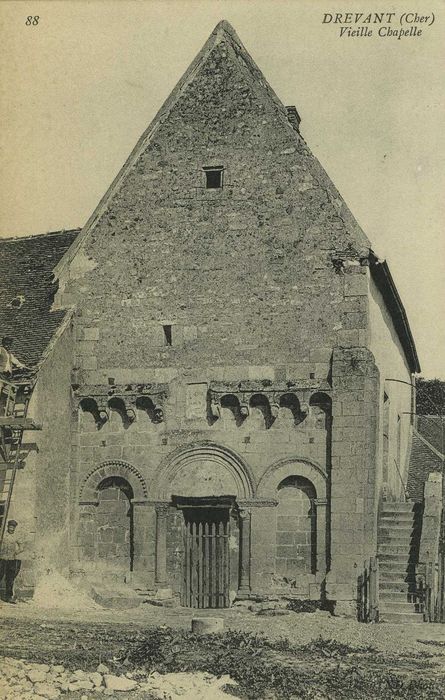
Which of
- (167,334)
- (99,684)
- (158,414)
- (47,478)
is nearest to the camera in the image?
(99,684)

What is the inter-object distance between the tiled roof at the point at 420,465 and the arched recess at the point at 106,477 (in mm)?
9849

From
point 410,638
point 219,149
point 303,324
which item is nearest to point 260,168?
point 219,149

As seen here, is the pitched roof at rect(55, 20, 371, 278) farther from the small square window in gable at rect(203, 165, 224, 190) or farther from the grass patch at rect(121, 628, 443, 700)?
the grass patch at rect(121, 628, 443, 700)

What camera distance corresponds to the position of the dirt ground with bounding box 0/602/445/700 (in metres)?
12.6

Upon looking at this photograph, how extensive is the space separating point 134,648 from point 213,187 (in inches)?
385

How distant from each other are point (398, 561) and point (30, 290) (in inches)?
382

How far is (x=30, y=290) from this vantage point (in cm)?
2048

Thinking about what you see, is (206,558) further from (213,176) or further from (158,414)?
(213,176)

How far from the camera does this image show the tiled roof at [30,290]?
18703 millimetres

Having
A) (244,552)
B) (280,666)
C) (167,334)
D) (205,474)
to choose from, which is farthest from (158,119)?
(280,666)

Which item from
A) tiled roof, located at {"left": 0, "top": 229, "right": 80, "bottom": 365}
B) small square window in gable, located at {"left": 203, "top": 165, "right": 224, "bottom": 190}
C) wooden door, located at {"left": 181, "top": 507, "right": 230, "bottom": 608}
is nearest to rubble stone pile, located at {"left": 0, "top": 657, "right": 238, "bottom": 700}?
wooden door, located at {"left": 181, "top": 507, "right": 230, "bottom": 608}

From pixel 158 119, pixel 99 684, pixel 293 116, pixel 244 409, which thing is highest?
pixel 293 116

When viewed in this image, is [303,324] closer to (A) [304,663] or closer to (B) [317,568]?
(B) [317,568]

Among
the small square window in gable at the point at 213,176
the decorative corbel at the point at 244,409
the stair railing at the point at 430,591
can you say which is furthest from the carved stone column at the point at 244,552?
the small square window in gable at the point at 213,176
